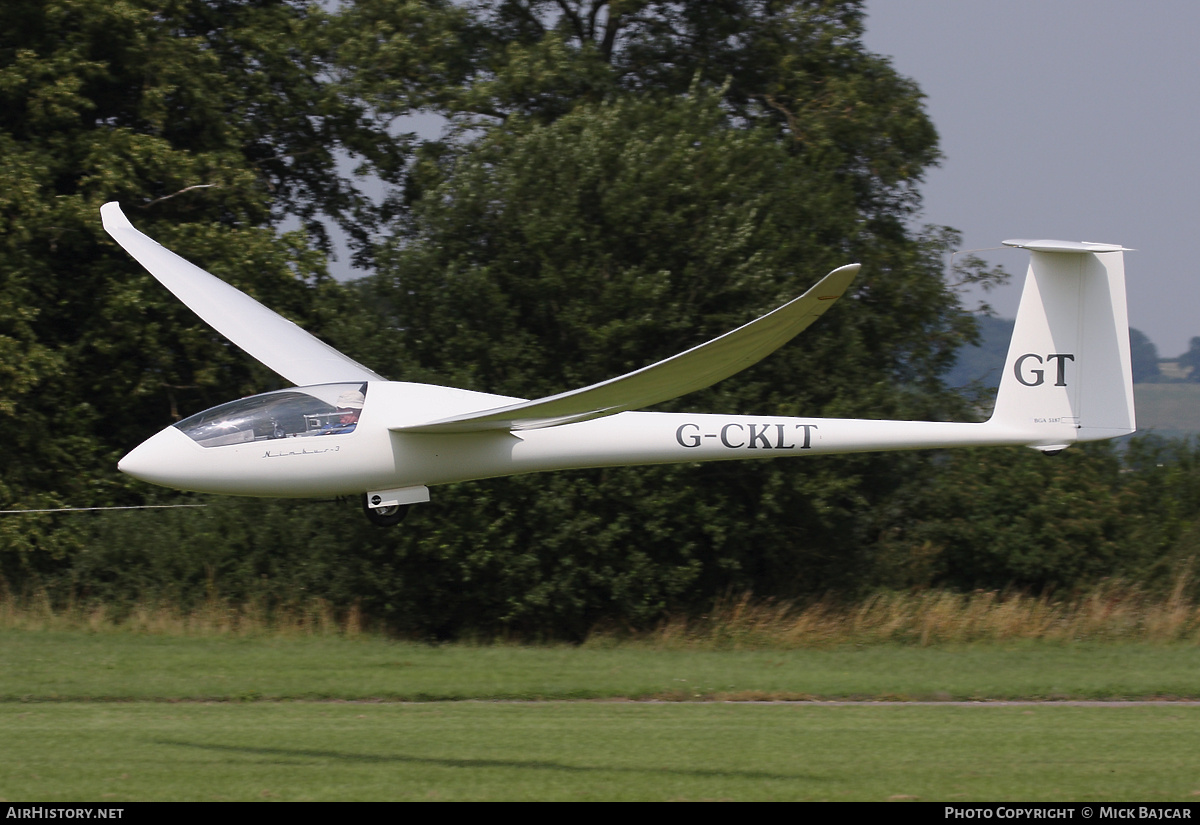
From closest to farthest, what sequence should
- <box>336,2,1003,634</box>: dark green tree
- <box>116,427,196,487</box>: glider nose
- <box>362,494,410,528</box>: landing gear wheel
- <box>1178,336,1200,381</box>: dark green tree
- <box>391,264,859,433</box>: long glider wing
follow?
<box>391,264,859,433</box>: long glider wing < <box>116,427,196,487</box>: glider nose < <box>362,494,410,528</box>: landing gear wheel < <box>336,2,1003,634</box>: dark green tree < <box>1178,336,1200,381</box>: dark green tree

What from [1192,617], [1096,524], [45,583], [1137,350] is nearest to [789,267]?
[1096,524]

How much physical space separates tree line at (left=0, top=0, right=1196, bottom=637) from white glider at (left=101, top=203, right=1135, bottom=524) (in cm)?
685

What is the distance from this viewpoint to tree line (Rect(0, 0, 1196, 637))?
18688 millimetres

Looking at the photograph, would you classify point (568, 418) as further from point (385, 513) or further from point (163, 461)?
point (163, 461)

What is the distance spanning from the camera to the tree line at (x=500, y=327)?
736 inches

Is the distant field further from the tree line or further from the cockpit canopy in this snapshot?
the cockpit canopy

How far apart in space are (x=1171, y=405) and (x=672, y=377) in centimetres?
12225

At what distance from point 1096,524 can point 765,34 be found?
474 inches

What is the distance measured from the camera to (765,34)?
25.5m

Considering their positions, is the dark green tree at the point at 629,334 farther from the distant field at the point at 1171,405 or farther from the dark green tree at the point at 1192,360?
the dark green tree at the point at 1192,360

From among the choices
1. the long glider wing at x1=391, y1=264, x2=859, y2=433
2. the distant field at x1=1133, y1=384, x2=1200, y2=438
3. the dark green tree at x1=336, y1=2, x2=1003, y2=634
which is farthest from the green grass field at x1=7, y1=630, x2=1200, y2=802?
the distant field at x1=1133, y1=384, x2=1200, y2=438

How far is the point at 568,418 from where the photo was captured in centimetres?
899

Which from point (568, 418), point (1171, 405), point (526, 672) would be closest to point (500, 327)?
point (526, 672)

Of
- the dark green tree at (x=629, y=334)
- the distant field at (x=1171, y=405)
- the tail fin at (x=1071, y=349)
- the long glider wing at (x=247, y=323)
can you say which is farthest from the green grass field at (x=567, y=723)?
the distant field at (x=1171, y=405)
